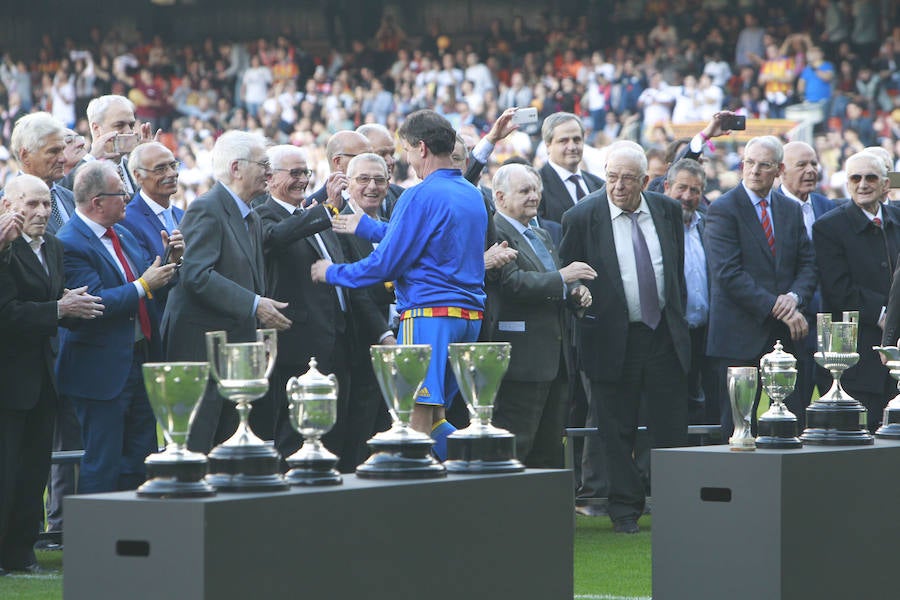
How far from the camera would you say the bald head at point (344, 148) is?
7.45 meters

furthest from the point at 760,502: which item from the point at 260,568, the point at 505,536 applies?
the point at 260,568

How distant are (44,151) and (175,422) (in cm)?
373

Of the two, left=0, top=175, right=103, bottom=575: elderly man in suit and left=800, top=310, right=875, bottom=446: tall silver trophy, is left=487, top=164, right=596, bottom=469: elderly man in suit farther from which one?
left=800, top=310, right=875, bottom=446: tall silver trophy

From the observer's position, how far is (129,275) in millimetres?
6453

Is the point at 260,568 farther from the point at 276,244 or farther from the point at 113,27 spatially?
the point at 113,27

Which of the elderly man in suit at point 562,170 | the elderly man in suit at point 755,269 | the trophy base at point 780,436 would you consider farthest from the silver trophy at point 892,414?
the elderly man in suit at point 562,170

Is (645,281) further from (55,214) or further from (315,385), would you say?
(315,385)

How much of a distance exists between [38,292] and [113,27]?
75.5 feet

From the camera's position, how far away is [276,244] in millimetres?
6766

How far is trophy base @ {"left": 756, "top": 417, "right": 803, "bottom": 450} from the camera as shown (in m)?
4.47

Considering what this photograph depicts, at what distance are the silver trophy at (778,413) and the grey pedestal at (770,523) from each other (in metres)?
0.08

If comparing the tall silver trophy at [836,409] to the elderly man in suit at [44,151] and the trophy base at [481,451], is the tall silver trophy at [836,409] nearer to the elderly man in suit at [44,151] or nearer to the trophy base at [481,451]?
the trophy base at [481,451]

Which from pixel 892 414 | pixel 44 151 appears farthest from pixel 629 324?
pixel 44 151

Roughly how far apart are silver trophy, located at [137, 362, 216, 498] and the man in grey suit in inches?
103
